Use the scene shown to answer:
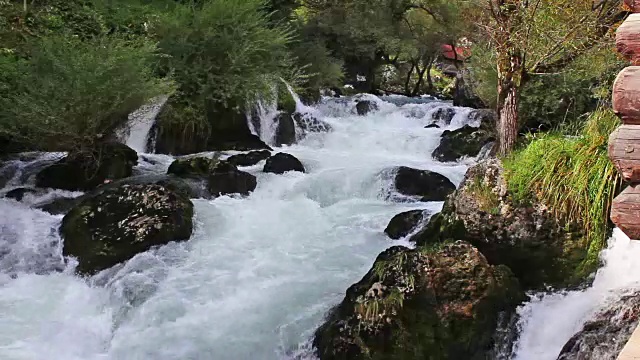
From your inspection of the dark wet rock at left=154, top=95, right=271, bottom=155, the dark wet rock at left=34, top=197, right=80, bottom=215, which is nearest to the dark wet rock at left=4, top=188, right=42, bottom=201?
the dark wet rock at left=34, top=197, right=80, bottom=215

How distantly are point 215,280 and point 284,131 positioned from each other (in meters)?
7.65

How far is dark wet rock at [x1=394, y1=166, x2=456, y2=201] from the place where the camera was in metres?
9.44

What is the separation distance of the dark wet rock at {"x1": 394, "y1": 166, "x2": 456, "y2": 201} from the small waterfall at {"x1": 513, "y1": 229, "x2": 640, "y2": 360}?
12.3ft

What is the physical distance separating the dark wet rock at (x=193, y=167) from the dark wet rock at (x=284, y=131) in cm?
402

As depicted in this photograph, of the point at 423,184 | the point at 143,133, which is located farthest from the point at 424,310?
the point at 143,133

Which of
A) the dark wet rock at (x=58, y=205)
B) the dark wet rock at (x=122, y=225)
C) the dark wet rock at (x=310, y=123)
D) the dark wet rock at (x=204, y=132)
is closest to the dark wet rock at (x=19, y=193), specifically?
the dark wet rock at (x=58, y=205)

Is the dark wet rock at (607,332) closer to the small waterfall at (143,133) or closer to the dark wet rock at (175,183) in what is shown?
the dark wet rock at (175,183)

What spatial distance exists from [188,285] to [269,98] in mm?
7002

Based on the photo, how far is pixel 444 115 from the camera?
1653cm

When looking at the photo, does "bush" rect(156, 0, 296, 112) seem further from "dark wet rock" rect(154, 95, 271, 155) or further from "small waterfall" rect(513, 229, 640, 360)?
"small waterfall" rect(513, 229, 640, 360)

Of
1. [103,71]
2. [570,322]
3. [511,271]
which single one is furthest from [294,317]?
[103,71]

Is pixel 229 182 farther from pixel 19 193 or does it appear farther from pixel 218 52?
pixel 218 52

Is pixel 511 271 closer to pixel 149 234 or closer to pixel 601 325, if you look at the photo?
pixel 601 325

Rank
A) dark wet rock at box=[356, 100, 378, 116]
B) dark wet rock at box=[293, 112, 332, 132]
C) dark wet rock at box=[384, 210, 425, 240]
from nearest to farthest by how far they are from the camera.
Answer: dark wet rock at box=[384, 210, 425, 240], dark wet rock at box=[293, 112, 332, 132], dark wet rock at box=[356, 100, 378, 116]
